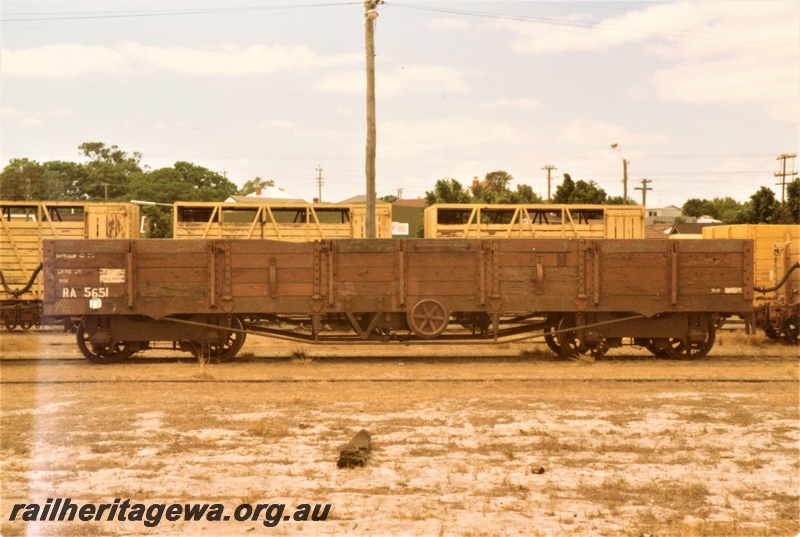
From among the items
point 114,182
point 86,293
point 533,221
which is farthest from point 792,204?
point 114,182

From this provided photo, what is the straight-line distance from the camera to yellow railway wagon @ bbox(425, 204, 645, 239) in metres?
21.7

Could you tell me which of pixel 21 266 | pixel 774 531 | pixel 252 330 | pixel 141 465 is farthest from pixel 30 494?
pixel 21 266

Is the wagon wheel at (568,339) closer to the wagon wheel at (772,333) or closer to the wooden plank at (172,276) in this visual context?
the wagon wheel at (772,333)

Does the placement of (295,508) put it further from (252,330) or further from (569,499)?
(252,330)

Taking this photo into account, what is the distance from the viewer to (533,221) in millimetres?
22844

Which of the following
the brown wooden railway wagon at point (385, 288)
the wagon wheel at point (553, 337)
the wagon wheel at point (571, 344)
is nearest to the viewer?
the brown wooden railway wagon at point (385, 288)

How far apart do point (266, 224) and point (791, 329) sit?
→ 13735mm

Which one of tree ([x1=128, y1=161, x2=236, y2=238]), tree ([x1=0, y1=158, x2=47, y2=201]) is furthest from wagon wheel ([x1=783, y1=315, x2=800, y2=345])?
tree ([x1=128, y1=161, x2=236, y2=238])

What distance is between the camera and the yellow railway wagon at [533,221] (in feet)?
71.2

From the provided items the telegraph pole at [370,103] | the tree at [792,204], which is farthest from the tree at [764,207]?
the telegraph pole at [370,103]

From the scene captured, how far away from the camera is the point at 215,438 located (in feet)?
24.2

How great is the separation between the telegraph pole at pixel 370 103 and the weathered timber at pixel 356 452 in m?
13.3

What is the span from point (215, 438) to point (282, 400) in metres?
2.07

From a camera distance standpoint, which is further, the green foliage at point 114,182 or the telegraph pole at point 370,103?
the green foliage at point 114,182
